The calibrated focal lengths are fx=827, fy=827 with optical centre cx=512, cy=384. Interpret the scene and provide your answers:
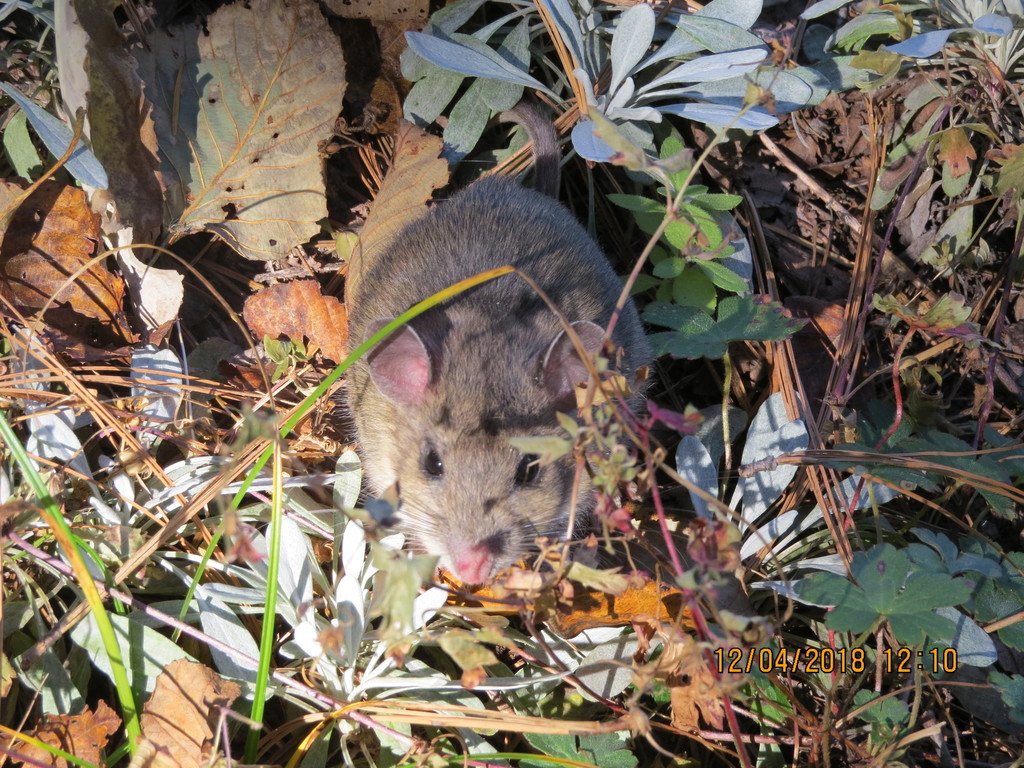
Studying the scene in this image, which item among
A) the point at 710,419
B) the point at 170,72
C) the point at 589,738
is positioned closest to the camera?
the point at 589,738

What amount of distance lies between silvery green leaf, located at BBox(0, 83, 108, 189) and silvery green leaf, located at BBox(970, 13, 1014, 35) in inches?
155

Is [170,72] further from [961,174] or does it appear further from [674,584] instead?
[961,174]

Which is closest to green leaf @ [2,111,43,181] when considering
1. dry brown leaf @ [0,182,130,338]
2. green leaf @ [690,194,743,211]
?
dry brown leaf @ [0,182,130,338]

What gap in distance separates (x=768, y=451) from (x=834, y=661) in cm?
91

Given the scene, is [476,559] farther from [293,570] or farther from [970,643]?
[970,643]

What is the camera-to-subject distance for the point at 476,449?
125 inches

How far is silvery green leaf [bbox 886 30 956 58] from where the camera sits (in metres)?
3.85

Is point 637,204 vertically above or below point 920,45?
below

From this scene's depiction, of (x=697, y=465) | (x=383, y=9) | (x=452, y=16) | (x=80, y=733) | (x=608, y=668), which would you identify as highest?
(x=383, y=9)

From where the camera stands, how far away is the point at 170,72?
13.6 feet

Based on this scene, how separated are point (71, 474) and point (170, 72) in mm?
2097

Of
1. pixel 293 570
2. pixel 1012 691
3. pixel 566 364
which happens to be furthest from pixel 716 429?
pixel 293 570

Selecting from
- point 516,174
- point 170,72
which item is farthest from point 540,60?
point 170,72

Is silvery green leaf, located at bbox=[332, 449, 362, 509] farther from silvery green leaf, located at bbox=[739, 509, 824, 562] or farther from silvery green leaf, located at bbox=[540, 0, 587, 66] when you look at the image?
silvery green leaf, located at bbox=[540, 0, 587, 66]
